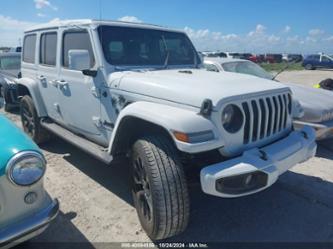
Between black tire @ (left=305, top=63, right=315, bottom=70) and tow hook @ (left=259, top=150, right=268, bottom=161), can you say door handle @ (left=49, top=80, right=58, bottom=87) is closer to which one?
tow hook @ (left=259, top=150, right=268, bottom=161)

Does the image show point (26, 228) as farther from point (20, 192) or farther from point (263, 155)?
point (263, 155)

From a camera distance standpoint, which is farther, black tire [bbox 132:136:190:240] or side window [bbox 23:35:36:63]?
side window [bbox 23:35:36:63]

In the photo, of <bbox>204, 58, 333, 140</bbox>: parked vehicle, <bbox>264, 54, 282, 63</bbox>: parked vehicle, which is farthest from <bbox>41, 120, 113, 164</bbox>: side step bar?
<bbox>264, 54, 282, 63</bbox>: parked vehicle

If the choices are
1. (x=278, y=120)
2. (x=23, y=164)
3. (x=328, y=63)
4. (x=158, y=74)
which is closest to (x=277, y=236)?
(x=278, y=120)

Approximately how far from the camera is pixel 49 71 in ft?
15.8

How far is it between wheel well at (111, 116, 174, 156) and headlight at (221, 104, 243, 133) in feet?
1.95

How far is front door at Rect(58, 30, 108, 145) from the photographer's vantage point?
12.6 feet

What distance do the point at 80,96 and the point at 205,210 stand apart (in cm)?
213

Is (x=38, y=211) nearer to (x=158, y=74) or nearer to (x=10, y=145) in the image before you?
(x=10, y=145)

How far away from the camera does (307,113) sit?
16.7ft

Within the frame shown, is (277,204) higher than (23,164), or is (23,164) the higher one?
(23,164)

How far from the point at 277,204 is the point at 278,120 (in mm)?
1137

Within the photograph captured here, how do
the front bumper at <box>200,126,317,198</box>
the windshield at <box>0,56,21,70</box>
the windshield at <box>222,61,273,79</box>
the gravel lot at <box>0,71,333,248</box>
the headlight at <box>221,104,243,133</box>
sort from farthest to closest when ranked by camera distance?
the windshield at <box>0,56,21,70</box>, the windshield at <box>222,61,273,79</box>, the gravel lot at <box>0,71,333,248</box>, the headlight at <box>221,104,243,133</box>, the front bumper at <box>200,126,317,198</box>

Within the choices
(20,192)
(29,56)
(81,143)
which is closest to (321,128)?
(81,143)
